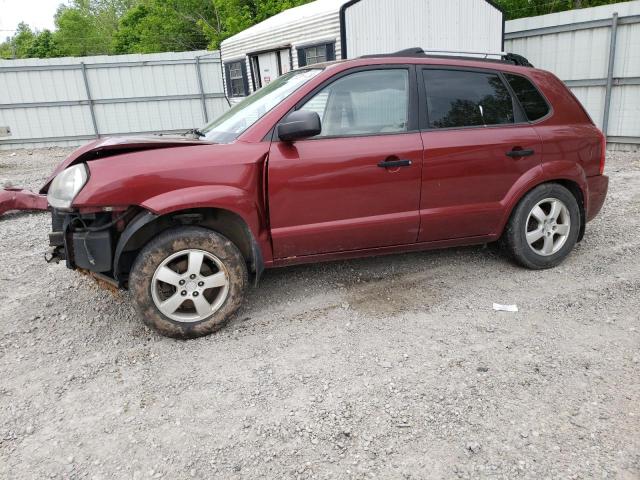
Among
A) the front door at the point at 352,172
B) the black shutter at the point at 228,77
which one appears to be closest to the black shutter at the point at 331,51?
the black shutter at the point at 228,77

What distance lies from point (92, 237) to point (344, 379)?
5.93ft

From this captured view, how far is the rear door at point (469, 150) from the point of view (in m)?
3.98

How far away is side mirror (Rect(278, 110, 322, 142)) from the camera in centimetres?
342

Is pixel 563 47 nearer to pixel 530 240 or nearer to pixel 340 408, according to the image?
pixel 530 240

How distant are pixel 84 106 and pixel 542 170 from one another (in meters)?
15.2

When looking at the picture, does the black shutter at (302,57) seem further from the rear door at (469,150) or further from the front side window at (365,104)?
the front side window at (365,104)

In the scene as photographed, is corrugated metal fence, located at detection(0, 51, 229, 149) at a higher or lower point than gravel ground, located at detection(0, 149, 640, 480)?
higher

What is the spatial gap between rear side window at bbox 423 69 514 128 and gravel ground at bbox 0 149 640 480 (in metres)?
1.31

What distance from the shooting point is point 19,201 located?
278 inches

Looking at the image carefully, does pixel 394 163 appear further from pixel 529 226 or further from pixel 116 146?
pixel 116 146

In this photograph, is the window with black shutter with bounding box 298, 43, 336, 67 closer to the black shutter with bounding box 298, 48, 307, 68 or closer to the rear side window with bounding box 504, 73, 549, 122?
the black shutter with bounding box 298, 48, 307, 68

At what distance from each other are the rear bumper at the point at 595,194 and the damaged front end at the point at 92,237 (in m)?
3.76

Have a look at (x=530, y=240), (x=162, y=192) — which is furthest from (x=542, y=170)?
(x=162, y=192)

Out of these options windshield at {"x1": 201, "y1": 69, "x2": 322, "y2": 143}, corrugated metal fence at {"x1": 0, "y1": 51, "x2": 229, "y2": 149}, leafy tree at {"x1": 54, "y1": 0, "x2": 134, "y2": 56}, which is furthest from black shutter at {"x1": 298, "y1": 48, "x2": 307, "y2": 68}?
leafy tree at {"x1": 54, "y1": 0, "x2": 134, "y2": 56}
